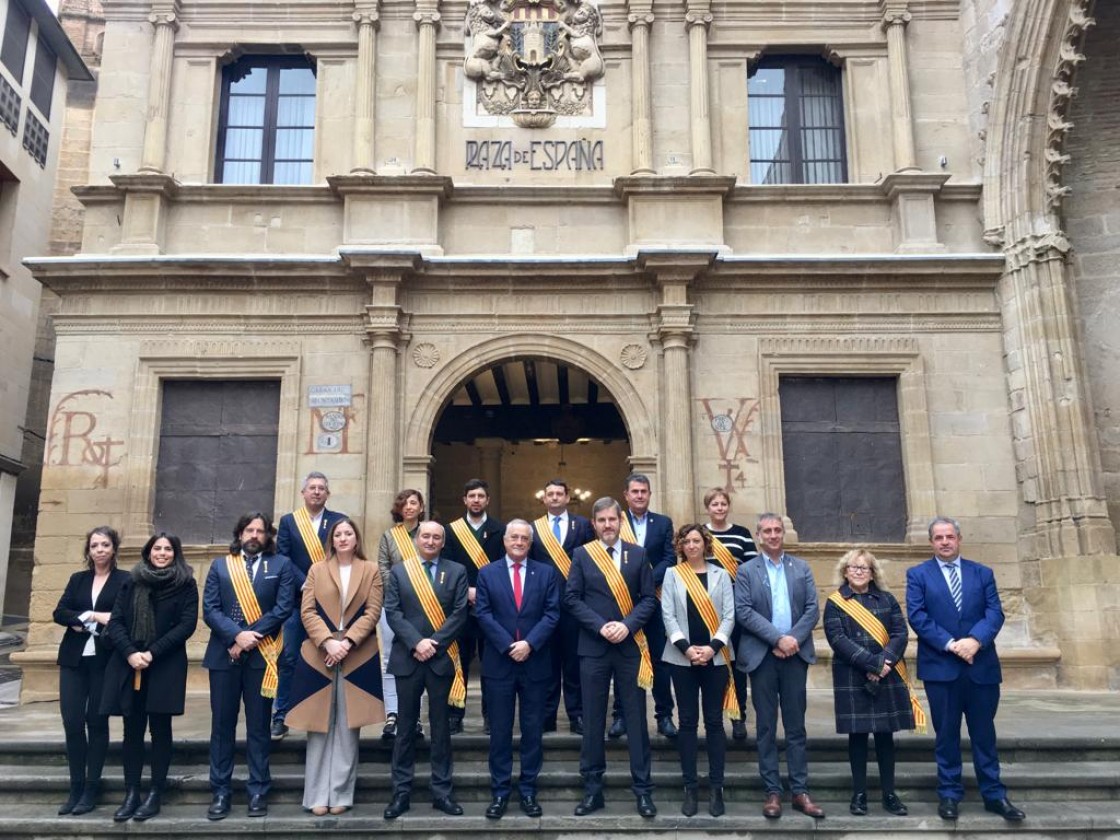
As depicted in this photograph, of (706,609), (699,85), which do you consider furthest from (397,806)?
(699,85)

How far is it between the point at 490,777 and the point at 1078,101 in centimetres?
1147

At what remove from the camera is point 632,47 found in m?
11.9

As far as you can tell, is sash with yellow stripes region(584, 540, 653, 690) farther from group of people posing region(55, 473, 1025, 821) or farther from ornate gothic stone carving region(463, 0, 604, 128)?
ornate gothic stone carving region(463, 0, 604, 128)

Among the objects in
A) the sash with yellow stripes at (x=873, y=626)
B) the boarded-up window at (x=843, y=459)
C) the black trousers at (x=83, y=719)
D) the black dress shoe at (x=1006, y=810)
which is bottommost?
the black dress shoe at (x=1006, y=810)

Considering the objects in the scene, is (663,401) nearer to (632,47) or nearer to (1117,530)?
(632,47)

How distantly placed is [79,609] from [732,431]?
7.22 m

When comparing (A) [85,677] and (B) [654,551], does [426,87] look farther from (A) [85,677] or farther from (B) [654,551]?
(A) [85,677]

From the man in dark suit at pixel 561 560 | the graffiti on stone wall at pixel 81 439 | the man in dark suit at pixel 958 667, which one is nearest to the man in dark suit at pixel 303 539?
the man in dark suit at pixel 561 560

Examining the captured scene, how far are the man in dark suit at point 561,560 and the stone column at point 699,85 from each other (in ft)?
19.6

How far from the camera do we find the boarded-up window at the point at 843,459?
10.9 metres

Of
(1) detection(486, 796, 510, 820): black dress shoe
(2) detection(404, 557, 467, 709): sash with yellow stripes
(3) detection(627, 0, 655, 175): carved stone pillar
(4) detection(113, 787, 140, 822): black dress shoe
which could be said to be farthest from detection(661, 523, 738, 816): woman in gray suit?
(3) detection(627, 0, 655, 175): carved stone pillar

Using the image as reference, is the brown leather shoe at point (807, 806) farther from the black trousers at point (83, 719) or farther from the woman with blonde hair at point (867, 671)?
the black trousers at point (83, 719)

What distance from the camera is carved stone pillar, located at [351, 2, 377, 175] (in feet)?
37.7

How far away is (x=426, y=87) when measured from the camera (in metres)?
11.7
